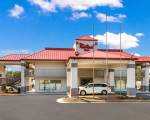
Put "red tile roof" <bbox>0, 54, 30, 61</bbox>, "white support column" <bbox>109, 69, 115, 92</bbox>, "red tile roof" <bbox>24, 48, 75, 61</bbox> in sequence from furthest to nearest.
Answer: "red tile roof" <bbox>0, 54, 30, 61</bbox> → "white support column" <bbox>109, 69, 115, 92</bbox> → "red tile roof" <bbox>24, 48, 75, 61</bbox>

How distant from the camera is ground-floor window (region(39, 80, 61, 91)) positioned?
53.8m

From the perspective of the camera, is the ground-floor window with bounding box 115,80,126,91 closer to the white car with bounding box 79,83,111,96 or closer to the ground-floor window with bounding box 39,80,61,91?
the ground-floor window with bounding box 39,80,61,91

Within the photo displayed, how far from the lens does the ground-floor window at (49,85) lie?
5383cm

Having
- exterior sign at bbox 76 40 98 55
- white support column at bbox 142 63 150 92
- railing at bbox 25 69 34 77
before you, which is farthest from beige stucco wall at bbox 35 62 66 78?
white support column at bbox 142 63 150 92

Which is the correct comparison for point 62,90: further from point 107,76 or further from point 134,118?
point 134,118

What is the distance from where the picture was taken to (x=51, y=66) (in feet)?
175

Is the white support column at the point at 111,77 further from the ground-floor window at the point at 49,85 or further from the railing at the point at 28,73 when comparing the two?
the railing at the point at 28,73

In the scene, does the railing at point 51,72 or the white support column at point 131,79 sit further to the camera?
the railing at point 51,72

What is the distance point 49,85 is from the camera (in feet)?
178

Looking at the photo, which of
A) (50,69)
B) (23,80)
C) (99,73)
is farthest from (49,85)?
(99,73)

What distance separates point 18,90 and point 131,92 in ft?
68.2

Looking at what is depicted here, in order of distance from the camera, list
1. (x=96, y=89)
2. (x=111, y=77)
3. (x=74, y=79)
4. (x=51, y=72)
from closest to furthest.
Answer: (x=74, y=79)
(x=96, y=89)
(x=51, y=72)
(x=111, y=77)

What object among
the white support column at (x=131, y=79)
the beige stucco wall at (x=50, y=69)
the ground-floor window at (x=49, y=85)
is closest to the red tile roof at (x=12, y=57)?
the beige stucco wall at (x=50, y=69)

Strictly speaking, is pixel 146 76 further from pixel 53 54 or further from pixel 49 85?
pixel 49 85
